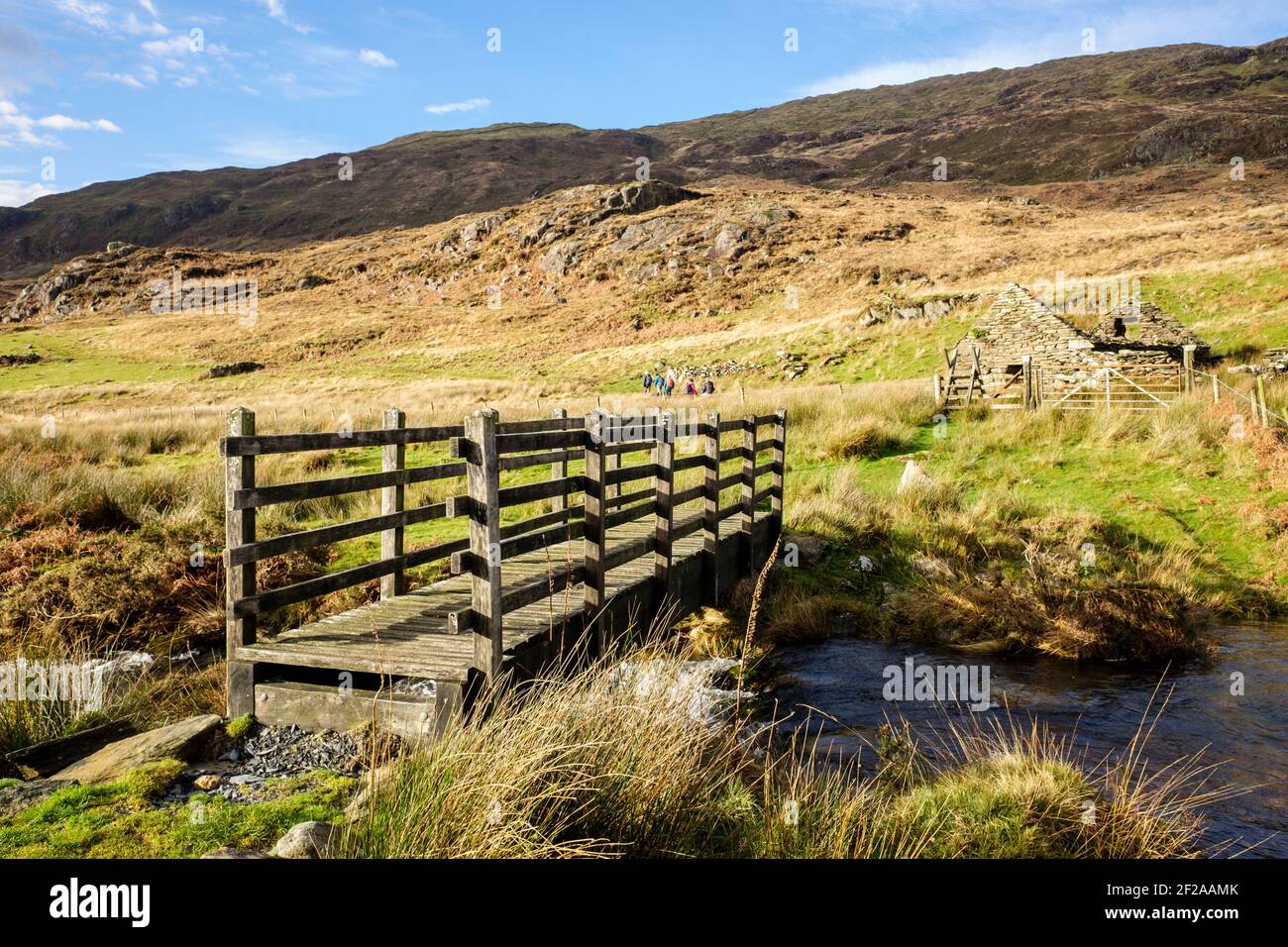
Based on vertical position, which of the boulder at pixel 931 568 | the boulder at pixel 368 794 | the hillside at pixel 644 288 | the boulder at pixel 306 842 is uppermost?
the hillside at pixel 644 288

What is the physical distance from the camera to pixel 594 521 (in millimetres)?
7195

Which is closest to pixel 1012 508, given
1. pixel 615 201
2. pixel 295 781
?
pixel 295 781

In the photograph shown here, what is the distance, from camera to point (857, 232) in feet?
226

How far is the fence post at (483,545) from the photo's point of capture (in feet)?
18.5

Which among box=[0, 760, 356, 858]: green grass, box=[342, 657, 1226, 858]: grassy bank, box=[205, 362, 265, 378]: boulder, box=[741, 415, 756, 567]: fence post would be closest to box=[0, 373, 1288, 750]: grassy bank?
box=[741, 415, 756, 567]: fence post

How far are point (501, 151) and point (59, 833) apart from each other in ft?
527

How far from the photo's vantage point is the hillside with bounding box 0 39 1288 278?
97.6 m

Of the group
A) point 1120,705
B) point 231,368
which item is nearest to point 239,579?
point 1120,705

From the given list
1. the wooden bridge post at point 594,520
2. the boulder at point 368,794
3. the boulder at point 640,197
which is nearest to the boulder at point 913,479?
the wooden bridge post at point 594,520

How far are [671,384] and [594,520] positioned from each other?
97.8 ft

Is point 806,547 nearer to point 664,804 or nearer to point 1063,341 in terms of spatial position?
point 664,804

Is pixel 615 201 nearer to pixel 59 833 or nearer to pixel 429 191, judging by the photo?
pixel 429 191

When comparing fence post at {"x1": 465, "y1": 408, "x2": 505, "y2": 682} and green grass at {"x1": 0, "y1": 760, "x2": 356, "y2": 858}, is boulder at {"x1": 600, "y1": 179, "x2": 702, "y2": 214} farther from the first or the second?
green grass at {"x1": 0, "y1": 760, "x2": 356, "y2": 858}

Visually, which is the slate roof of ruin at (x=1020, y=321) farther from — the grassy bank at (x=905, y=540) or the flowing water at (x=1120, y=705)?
the flowing water at (x=1120, y=705)
